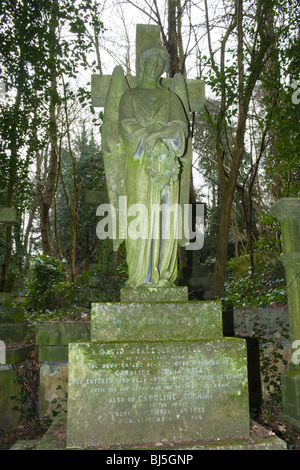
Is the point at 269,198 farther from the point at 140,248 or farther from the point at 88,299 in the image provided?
the point at 140,248

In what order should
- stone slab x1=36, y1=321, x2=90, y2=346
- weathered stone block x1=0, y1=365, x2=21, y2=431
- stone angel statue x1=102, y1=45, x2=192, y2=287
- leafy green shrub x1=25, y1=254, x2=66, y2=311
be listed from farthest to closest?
leafy green shrub x1=25, y1=254, x2=66, y2=311
stone slab x1=36, y1=321, x2=90, y2=346
weathered stone block x1=0, y1=365, x2=21, y2=431
stone angel statue x1=102, y1=45, x2=192, y2=287

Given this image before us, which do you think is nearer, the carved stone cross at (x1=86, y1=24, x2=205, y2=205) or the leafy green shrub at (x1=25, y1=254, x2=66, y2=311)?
the carved stone cross at (x1=86, y1=24, x2=205, y2=205)

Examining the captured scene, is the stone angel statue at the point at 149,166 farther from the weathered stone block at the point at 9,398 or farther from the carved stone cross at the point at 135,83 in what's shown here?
the weathered stone block at the point at 9,398

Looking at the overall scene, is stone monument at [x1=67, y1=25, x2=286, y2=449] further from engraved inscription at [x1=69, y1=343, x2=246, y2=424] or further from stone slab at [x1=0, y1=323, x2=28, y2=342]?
stone slab at [x1=0, y1=323, x2=28, y2=342]

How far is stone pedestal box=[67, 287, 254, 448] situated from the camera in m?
2.82

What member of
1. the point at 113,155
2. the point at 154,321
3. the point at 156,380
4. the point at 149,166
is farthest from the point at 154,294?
the point at 113,155

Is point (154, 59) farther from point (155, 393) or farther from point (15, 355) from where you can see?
point (15, 355)

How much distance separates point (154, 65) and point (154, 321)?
2.43 m

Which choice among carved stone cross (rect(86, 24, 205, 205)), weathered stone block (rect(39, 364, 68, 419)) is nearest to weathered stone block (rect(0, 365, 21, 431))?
weathered stone block (rect(39, 364, 68, 419))

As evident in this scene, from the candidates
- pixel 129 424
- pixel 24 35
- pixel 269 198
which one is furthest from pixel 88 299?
pixel 269 198

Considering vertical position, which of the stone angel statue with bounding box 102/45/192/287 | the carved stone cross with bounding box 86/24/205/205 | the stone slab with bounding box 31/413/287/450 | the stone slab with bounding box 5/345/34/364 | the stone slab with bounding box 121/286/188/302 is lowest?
the stone slab with bounding box 31/413/287/450

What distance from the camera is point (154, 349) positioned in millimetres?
2957

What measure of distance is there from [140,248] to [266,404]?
336cm

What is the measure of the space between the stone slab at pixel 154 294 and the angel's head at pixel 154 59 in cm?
210
